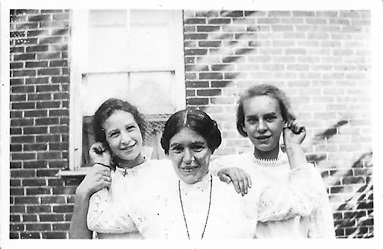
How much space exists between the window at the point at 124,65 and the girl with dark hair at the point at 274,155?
35 cm

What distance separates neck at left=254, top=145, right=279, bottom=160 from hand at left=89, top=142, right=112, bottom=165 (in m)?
0.72

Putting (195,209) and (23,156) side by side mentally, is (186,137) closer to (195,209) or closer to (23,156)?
(195,209)

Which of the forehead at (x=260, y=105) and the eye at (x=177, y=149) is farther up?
the forehead at (x=260, y=105)

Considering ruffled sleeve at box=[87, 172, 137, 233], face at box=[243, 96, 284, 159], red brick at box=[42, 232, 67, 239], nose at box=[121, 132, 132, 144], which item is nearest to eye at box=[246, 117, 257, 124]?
face at box=[243, 96, 284, 159]

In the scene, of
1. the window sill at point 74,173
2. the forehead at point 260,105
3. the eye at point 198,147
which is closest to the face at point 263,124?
the forehead at point 260,105

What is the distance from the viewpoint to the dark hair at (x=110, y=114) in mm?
2211

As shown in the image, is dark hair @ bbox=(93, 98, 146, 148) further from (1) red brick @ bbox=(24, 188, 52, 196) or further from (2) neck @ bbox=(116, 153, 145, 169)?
(1) red brick @ bbox=(24, 188, 52, 196)

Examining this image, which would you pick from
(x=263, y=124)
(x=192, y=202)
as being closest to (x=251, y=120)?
(x=263, y=124)

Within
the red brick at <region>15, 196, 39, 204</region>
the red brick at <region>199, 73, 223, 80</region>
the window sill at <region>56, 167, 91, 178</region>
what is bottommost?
the red brick at <region>15, 196, 39, 204</region>

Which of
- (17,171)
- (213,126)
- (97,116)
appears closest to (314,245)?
(213,126)

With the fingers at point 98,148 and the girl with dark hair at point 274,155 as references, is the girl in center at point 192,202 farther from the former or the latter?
the fingers at point 98,148

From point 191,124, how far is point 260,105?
0.36 metres

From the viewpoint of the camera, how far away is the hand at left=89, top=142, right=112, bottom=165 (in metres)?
2.20
